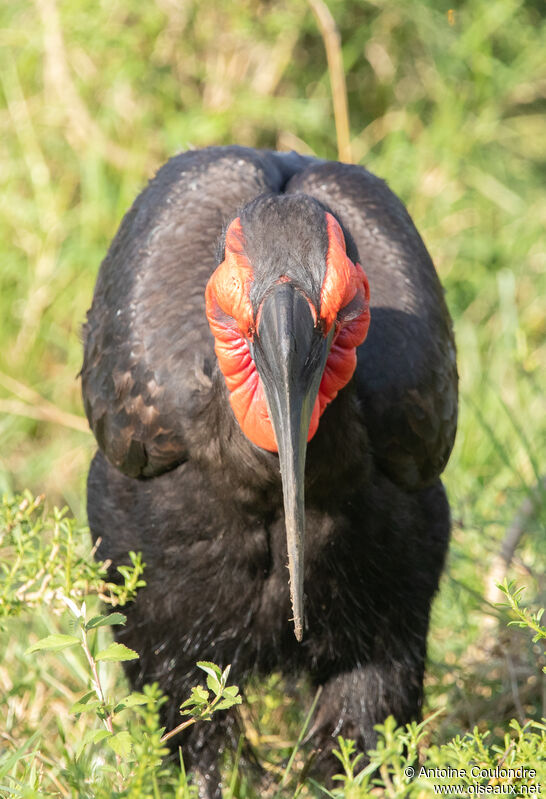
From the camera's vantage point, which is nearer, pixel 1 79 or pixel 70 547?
pixel 70 547

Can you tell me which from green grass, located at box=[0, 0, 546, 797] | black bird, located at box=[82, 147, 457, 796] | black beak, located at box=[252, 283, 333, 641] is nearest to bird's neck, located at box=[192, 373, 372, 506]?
black bird, located at box=[82, 147, 457, 796]

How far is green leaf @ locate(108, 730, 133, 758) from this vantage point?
7.16 feet

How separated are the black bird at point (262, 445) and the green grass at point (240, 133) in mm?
1805

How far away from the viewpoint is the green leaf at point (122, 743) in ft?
7.16

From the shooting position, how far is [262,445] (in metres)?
2.66

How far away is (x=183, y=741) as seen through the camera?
11.1 ft

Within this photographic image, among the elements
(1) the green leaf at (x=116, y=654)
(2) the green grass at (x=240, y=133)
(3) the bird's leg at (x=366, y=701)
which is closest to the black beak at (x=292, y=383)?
(1) the green leaf at (x=116, y=654)

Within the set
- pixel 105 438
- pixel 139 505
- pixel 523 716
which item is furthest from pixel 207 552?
pixel 523 716

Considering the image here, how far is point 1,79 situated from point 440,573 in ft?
12.0

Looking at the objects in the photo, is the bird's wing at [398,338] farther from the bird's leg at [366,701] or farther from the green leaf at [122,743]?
the green leaf at [122,743]

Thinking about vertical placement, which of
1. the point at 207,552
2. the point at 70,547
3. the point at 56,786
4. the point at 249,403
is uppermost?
the point at 249,403

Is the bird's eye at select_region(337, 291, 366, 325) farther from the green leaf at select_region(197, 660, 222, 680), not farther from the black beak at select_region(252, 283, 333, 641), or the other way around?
the green leaf at select_region(197, 660, 222, 680)

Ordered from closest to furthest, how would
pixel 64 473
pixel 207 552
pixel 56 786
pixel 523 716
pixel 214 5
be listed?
1. pixel 56 786
2. pixel 207 552
3. pixel 523 716
4. pixel 64 473
5. pixel 214 5

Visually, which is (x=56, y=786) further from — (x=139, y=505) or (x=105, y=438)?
(x=105, y=438)
